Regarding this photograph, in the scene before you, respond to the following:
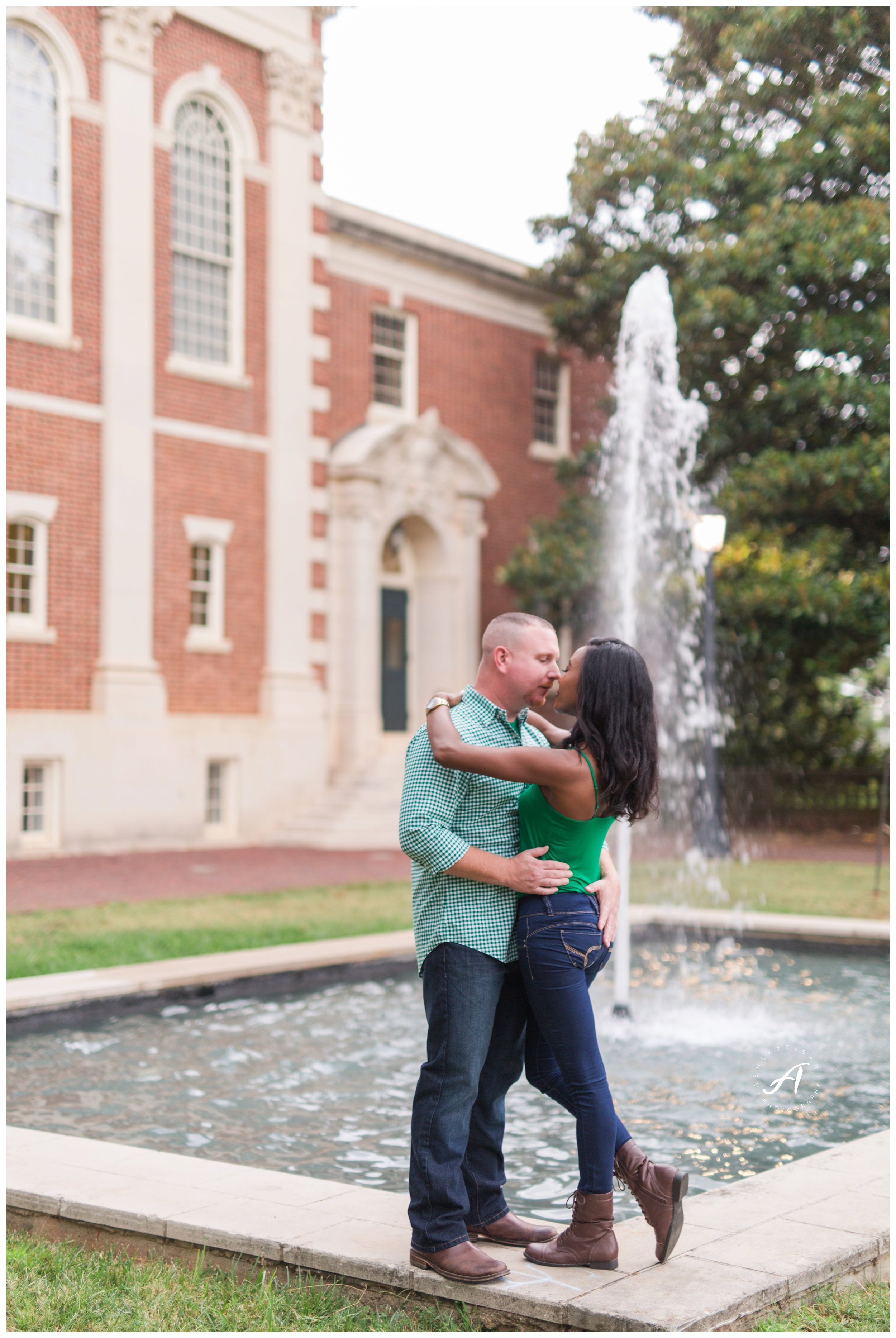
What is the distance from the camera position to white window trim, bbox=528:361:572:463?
90.9ft

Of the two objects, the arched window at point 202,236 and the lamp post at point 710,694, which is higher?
the arched window at point 202,236

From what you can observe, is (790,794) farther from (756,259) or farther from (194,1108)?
(194,1108)

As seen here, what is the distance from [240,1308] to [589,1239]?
1.01 metres

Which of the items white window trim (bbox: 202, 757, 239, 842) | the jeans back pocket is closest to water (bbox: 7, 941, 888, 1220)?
the jeans back pocket

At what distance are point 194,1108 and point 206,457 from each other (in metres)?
15.2

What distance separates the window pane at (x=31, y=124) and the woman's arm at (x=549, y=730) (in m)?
16.2

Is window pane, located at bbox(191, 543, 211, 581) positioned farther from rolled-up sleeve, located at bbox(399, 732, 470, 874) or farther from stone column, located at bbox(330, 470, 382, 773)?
rolled-up sleeve, located at bbox(399, 732, 470, 874)

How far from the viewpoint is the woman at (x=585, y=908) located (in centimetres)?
399

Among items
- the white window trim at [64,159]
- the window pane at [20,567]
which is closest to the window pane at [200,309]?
the white window trim at [64,159]

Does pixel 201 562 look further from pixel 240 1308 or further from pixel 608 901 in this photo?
pixel 240 1308

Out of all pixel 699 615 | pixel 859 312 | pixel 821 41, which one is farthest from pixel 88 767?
pixel 821 41

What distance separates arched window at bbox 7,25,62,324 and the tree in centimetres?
912

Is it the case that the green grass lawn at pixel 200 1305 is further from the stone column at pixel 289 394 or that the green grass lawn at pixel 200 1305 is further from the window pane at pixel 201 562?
the stone column at pixel 289 394

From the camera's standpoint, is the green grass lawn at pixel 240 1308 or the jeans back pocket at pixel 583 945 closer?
the green grass lawn at pixel 240 1308
